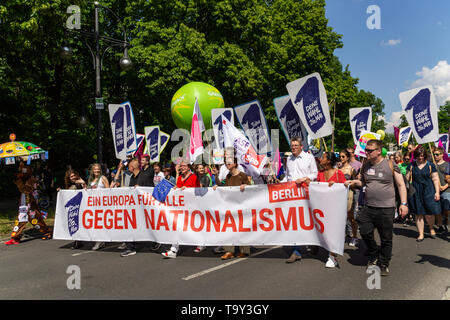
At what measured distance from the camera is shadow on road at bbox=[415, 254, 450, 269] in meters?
5.71

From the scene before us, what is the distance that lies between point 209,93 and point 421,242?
7987 mm

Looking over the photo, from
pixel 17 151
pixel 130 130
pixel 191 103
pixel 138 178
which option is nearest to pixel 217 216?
pixel 138 178

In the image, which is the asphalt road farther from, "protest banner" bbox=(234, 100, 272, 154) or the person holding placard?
"protest banner" bbox=(234, 100, 272, 154)

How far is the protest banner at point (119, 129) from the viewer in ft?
29.3

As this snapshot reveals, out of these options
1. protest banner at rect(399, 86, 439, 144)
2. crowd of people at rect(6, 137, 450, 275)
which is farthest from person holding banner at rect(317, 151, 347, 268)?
protest banner at rect(399, 86, 439, 144)

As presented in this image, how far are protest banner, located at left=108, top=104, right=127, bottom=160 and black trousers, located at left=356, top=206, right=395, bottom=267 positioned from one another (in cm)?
586

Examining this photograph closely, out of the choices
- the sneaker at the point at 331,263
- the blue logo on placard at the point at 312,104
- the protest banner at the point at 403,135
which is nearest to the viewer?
the sneaker at the point at 331,263

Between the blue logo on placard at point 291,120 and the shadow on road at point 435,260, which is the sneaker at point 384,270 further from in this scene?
the blue logo on placard at point 291,120

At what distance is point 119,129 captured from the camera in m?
9.02

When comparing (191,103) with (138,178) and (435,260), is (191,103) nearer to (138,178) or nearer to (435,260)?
(138,178)

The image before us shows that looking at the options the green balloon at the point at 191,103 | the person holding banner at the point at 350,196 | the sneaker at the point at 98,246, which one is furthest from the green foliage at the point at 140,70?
the person holding banner at the point at 350,196

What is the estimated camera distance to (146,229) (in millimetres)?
6965

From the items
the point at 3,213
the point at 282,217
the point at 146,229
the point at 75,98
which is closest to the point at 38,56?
the point at 75,98
